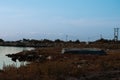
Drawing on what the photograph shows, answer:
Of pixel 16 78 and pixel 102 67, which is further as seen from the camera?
pixel 102 67

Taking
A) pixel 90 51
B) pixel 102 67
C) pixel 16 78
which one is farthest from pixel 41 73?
pixel 90 51

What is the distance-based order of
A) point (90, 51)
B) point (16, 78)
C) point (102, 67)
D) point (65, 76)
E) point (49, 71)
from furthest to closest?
point (90, 51) → point (102, 67) → point (49, 71) → point (65, 76) → point (16, 78)

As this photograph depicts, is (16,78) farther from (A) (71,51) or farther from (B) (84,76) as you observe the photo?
(A) (71,51)

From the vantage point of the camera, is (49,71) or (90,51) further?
(90,51)

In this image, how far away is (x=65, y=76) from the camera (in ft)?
72.5

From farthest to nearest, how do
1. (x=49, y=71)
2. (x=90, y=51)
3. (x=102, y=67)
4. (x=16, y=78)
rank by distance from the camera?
(x=90, y=51) < (x=102, y=67) < (x=49, y=71) < (x=16, y=78)

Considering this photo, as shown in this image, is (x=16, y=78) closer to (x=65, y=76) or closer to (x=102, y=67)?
(x=65, y=76)

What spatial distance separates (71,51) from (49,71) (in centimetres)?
4277

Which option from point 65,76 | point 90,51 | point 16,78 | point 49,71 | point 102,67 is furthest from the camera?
point 90,51

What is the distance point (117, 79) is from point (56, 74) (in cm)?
395

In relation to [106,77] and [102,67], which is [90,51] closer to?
[102,67]

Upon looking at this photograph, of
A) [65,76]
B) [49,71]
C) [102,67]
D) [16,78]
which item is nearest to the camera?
[16,78]

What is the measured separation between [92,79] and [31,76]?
3.75 m

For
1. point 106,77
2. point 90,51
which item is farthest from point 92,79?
point 90,51
